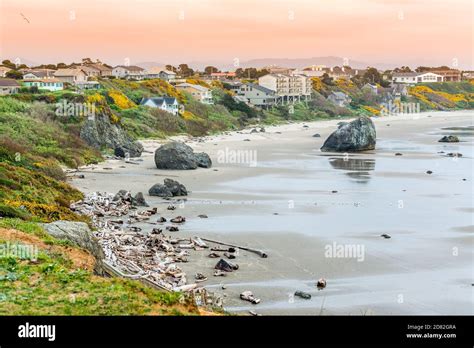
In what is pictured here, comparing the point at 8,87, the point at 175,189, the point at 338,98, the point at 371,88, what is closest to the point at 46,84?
the point at 8,87

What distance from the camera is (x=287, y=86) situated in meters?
123

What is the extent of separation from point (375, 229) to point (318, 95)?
103m

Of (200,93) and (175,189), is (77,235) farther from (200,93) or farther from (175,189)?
(200,93)

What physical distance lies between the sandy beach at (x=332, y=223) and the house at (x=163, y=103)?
25472mm

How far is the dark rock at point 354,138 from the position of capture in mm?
56500

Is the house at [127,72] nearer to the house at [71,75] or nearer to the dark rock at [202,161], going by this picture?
the house at [71,75]

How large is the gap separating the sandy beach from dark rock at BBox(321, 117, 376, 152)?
260 cm

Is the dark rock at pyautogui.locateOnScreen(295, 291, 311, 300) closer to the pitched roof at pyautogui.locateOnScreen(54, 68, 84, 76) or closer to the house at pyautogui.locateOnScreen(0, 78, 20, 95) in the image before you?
the house at pyautogui.locateOnScreen(0, 78, 20, 95)

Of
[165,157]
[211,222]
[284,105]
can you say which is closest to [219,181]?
[165,157]

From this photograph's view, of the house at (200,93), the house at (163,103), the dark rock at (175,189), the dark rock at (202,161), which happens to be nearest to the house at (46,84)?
the house at (163,103)

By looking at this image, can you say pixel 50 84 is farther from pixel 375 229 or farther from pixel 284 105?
pixel 375 229

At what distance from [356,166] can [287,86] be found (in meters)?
78.6

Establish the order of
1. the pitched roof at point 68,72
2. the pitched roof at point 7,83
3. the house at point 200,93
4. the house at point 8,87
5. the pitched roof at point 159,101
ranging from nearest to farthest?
1. the house at point 8,87
2. the pitched roof at point 7,83
3. the pitched roof at point 159,101
4. the pitched roof at point 68,72
5. the house at point 200,93

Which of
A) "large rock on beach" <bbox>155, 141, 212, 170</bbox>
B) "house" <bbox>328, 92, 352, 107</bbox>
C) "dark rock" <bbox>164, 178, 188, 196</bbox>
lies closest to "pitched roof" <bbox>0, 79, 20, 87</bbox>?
"large rock on beach" <bbox>155, 141, 212, 170</bbox>
